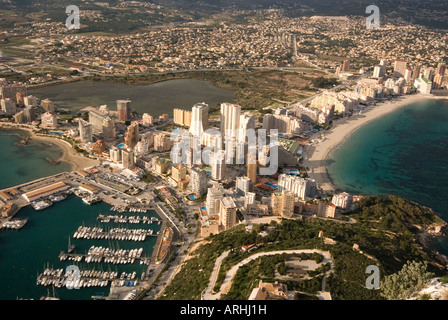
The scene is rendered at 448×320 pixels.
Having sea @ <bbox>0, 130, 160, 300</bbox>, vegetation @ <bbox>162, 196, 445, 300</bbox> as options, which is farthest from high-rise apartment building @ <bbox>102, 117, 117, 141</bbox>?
vegetation @ <bbox>162, 196, 445, 300</bbox>

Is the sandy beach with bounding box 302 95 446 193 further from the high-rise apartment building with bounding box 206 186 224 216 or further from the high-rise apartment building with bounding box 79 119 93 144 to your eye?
the high-rise apartment building with bounding box 79 119 93 144

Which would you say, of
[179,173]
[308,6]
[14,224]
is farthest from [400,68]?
[308,6]

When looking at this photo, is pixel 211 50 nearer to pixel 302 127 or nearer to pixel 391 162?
pixel 302 127

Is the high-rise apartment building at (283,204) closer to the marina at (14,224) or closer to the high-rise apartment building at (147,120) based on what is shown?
the marina at (14,224)

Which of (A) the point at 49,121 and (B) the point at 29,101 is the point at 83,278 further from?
(B) the point at 29,101

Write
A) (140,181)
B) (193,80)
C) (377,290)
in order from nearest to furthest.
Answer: (377,290) → (140,181) → (193,80)
